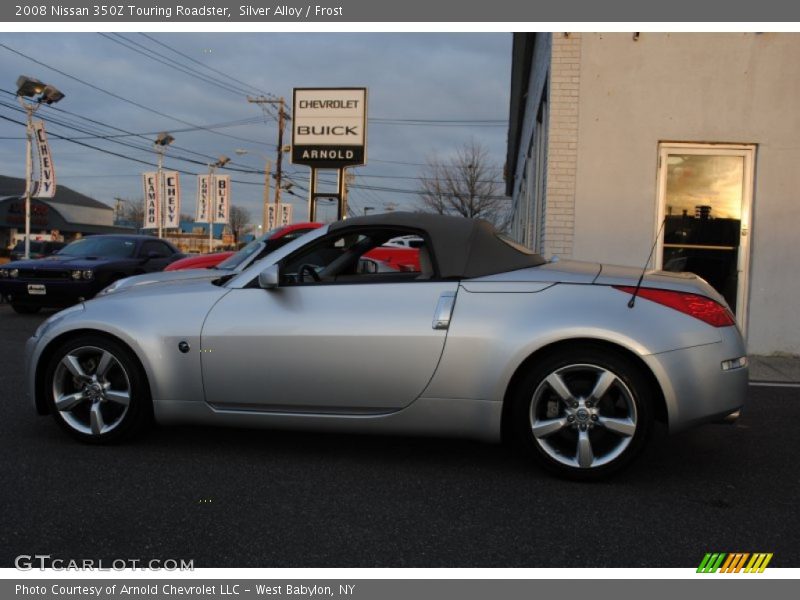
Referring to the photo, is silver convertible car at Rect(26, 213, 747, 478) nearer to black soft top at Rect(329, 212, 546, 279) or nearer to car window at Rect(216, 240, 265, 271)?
black soft top at Rect(329, 212, 546, 279)

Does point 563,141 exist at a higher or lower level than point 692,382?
higher

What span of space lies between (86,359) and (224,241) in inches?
2904

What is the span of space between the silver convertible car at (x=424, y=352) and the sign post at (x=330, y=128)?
34.8ft

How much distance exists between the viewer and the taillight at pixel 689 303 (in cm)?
367

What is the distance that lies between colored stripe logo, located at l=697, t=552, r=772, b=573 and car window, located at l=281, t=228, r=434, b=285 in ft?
6.46

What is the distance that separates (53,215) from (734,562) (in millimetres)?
67707

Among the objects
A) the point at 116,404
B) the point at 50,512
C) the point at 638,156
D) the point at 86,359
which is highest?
the point at 638,156

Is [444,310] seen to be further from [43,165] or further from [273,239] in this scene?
[43,165]

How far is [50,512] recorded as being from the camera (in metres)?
3.20

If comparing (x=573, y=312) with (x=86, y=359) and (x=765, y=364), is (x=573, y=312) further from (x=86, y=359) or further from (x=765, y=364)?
(x=765, y=364)

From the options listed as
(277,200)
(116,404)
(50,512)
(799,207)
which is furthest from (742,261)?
(277,200)

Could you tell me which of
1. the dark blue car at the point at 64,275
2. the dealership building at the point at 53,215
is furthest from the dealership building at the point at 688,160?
the dealership building at the point at 53,215

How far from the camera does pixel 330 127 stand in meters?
14.7

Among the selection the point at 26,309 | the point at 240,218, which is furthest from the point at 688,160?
the point at 240,218
